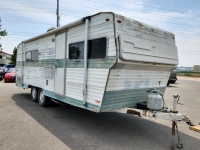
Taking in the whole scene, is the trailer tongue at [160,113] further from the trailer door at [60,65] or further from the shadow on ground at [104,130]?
the trailer door at [60,65]

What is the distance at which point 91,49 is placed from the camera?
5336 mm

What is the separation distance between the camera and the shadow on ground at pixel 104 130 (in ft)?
15.9

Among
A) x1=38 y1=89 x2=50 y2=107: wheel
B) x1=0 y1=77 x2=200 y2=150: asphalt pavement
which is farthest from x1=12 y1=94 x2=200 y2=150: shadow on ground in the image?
x1=38 y1=89 x2=50 y2=107: wheel

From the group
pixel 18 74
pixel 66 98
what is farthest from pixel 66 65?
pixel 18 74

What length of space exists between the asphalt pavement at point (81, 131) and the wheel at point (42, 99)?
1.51 ft

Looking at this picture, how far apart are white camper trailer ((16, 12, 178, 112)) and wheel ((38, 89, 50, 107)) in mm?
935

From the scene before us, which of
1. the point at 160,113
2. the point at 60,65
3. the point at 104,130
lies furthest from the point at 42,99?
the point at 160,113

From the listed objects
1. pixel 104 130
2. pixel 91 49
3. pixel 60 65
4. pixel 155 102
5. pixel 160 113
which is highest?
pixel 91 49

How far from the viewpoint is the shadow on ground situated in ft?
15.9

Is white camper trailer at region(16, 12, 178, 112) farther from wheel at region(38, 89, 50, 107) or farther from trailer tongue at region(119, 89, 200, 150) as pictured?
wheel at region(38, 89, 50, 107)

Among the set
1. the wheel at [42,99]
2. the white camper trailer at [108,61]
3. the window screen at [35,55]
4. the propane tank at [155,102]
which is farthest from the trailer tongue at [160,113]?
the window screen at [35,55]

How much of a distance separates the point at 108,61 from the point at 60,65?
247 cm

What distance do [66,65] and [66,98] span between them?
0.99m

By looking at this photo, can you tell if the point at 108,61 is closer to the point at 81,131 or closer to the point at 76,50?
the point at 76,50
